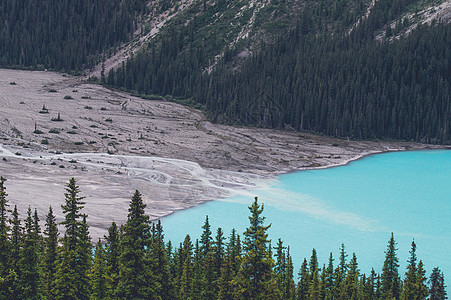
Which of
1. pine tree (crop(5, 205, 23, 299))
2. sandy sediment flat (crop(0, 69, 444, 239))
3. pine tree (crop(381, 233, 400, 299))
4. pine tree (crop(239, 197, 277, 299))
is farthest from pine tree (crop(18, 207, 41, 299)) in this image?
sandy sediment flat (crop(0, 69, 444, 239))

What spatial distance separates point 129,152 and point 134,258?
65.9 meters

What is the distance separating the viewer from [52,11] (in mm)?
179375

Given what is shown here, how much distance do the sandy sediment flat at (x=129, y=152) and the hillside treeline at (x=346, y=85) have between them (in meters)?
4.27

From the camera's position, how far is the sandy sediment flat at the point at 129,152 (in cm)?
7256

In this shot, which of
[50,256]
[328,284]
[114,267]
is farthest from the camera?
[328,284]

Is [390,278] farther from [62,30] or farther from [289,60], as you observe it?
[62,30]

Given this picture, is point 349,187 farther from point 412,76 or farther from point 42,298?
A: point 42,298

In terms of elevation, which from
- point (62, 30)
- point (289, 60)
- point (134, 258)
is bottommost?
point (134, 258)

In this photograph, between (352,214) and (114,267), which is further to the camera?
(352,214)

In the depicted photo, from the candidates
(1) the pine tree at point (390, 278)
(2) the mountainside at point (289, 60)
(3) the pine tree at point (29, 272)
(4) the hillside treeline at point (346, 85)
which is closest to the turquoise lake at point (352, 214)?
(1) the pine tree at point (390, 278)

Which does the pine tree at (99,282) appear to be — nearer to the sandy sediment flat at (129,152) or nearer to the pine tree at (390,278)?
the pine tree at (390,278)

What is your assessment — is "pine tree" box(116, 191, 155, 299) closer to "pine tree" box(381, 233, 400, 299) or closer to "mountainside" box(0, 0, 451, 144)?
"pine tree" box(381, 233, 400, 299)

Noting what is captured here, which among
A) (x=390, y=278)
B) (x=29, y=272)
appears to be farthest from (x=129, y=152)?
(x=29, y=272)

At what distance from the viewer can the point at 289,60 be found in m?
126
